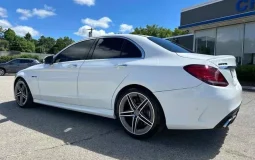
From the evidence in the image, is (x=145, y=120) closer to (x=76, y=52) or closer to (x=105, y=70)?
(x=105, y=70)

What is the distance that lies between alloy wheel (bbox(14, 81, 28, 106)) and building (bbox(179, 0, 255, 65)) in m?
12.2

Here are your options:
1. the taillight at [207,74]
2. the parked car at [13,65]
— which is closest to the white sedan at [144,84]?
the taillight at [207,74]

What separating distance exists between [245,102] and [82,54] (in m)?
4.69

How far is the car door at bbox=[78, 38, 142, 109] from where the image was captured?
154 inches

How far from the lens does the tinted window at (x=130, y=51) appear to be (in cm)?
391

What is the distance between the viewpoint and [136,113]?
3.77 m

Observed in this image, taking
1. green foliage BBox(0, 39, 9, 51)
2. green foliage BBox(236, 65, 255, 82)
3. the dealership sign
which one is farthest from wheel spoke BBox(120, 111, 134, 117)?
green foliage BBox(0, 39, 9, 51)

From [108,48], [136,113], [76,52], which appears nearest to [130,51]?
[108,48]

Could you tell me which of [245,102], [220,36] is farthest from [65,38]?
[245,102]

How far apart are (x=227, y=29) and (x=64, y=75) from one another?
13873 mm

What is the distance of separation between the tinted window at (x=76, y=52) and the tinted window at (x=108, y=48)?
0.23 meters

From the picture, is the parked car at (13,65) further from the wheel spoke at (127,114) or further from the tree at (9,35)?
the tree at (9,35)

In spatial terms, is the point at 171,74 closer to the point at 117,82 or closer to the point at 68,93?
the point at 117,82

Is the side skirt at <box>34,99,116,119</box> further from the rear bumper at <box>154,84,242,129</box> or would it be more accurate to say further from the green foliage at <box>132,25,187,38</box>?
the green foliage at <box>132,25,187,38</box>
